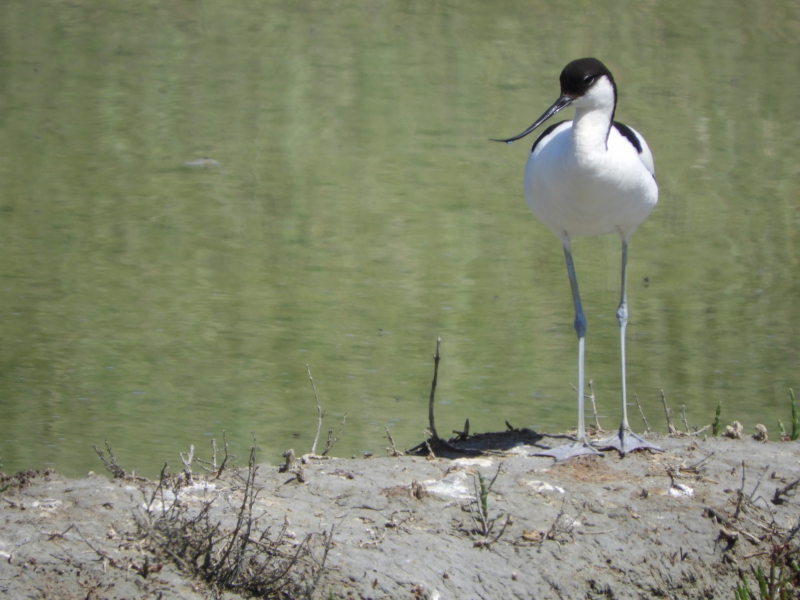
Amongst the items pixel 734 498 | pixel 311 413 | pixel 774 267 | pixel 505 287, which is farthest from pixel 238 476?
pixel 774 267

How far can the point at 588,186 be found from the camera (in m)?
3.23

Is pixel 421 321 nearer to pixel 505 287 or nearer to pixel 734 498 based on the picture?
pixel 505 287

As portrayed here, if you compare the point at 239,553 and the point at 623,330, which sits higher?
the point at 623,330

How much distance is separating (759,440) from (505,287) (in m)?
1.82

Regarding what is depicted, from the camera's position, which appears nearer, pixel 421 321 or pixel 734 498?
pixel 734 498

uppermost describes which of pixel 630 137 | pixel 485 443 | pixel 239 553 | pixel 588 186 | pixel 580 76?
pixel 580 76

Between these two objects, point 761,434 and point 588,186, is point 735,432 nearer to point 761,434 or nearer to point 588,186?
point 761,434

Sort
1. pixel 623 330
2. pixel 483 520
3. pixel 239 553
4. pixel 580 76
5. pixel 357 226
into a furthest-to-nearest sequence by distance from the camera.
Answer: pixel 357 226 < pixel 623 330 < pixel 580 76 < pixel 483 520 < pixel 239 553

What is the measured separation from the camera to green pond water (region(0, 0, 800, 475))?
164 inches

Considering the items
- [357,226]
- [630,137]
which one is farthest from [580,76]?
[357,226]

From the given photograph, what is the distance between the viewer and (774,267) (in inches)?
211

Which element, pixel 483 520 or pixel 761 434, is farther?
pixel 761 434

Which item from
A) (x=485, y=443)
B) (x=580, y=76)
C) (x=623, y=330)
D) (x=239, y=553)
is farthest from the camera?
(x=623, y=330)

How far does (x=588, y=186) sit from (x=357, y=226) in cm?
241
